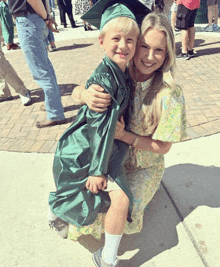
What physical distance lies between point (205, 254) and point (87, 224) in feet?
2.74

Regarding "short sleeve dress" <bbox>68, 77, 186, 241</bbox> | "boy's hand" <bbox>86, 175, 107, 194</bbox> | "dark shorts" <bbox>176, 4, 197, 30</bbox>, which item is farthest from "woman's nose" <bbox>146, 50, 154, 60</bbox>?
"dark shorts" <bbox>176, 4, 197, 30</bbox>

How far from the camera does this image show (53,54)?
752 cm

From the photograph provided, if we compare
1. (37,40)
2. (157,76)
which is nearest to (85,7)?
(37,40)

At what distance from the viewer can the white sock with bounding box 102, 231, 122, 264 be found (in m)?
1.73

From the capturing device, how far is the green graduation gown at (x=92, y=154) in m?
1.57

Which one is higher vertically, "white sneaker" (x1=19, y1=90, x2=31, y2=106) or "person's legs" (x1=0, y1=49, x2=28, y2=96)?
"person's legs" (x1=0, y1=49, x2=28, y2=96)

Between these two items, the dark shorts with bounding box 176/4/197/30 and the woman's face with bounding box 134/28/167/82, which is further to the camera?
the dark shorts with bounding box 176/4/197/30

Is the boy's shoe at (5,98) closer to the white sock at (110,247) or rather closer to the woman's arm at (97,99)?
the woman's arm at (97,99)

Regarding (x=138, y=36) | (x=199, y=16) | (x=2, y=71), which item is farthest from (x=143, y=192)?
(x=199, y=16)

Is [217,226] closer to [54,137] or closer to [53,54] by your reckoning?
[54,137]

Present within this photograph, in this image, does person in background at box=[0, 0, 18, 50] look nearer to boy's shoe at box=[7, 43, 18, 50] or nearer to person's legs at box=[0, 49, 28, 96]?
boy's shoe at box=[7, 43, 18, 50]

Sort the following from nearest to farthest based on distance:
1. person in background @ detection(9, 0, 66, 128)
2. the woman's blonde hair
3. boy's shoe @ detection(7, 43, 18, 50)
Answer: the woman's blonde hair → person in background @ detection(9, 0, 66, 128) → boy's shoe @ detection(7, 43, 18, 50)

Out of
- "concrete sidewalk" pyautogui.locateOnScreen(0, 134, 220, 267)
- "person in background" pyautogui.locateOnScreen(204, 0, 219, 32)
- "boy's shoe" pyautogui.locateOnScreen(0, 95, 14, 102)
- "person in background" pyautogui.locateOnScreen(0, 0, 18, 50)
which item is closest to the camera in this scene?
"concrete sidewalk" pyautogui.locateOnScreen(0, 134, 220, 267)

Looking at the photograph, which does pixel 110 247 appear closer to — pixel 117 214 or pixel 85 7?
pixel 117 214
